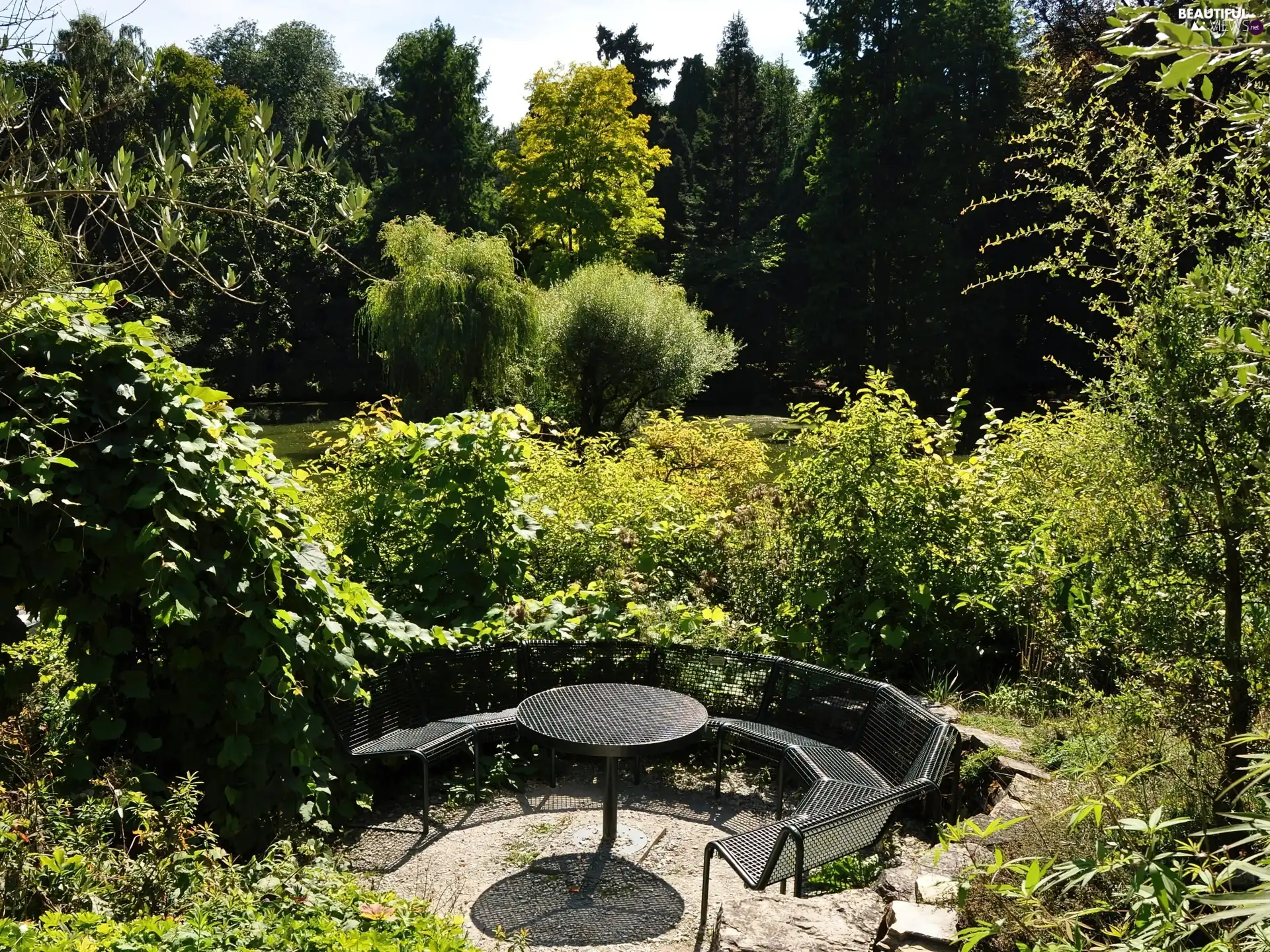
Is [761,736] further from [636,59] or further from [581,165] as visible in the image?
[636,59]

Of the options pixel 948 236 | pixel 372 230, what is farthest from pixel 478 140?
pixel 948 236

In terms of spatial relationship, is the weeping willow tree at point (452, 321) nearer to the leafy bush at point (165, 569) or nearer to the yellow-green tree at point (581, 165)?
the yellow-green tree at point (581, 165)

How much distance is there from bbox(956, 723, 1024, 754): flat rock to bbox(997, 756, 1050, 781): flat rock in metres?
0.12

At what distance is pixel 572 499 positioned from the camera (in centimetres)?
795

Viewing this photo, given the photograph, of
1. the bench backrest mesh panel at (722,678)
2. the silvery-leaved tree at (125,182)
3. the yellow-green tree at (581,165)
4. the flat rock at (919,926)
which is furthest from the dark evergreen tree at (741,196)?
the flat rock at (919,926)

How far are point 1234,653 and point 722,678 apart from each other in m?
2.87

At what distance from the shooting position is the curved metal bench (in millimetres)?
4242

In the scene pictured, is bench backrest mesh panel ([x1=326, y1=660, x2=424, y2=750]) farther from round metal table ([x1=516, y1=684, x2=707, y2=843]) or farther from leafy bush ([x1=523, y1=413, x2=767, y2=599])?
leafy bush ([x1=523, y1=413, x2=767, y2=599])

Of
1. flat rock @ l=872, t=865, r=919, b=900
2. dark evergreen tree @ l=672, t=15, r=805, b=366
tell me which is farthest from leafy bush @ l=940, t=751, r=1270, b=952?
dark evergreen tree @ l=672, t=15, r=805, b=366

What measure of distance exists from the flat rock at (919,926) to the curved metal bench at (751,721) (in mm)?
533

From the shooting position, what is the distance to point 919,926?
3438mm

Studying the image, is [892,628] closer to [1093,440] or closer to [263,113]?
[1093,440]

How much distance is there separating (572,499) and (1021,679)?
3.43 m

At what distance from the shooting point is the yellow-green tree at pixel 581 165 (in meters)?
33.5
